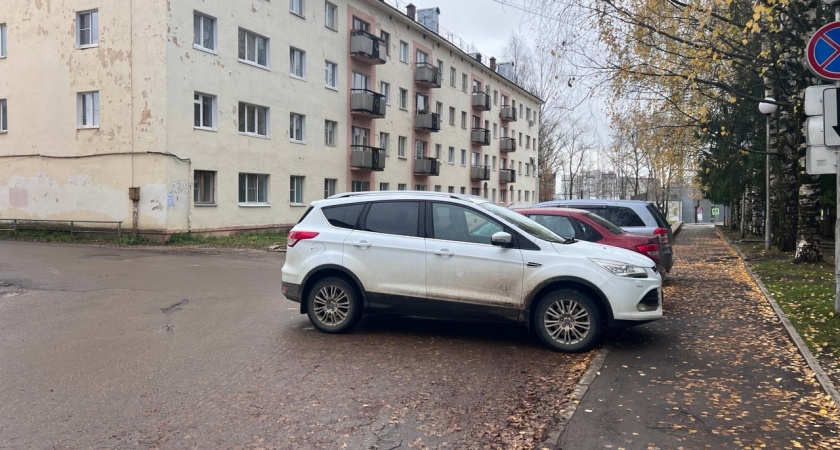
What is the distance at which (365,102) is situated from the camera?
1273 inches

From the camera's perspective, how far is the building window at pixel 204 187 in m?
23.7

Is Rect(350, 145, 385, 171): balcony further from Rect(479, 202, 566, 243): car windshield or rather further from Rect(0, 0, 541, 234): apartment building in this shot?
Rect(479, 202, 566, 243): car windshield

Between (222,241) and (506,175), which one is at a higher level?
(506,175)

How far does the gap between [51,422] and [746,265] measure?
50.3 ft

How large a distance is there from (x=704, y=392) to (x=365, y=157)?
2803cm

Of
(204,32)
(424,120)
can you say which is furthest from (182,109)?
(424,120)

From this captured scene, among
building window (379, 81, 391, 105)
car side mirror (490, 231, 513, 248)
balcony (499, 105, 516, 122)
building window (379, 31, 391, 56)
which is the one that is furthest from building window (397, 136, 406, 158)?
car side mirror (490, 231, 513, 248)

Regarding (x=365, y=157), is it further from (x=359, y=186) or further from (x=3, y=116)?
(x=3, y=116)

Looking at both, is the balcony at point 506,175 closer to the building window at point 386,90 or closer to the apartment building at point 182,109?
the building window at point 386,90

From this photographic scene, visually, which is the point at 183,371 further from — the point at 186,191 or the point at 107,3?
the point at 107,3

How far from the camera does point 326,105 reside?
30828mm

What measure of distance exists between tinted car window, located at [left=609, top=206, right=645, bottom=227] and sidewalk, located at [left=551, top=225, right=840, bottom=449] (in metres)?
3.19

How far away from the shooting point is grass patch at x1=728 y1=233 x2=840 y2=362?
7172 millimetres

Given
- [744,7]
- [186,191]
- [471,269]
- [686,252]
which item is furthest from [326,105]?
[471,269]
